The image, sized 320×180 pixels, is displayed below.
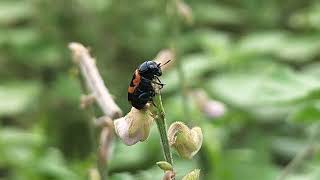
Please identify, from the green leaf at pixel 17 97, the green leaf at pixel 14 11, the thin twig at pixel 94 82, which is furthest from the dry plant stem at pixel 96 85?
the green leaf at pixel 14 11

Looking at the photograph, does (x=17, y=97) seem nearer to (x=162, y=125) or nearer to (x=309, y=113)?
(x=309, y=113)

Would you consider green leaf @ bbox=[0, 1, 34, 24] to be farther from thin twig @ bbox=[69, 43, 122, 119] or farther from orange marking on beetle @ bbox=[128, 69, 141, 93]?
orange marking on beetle @ bbox=[128, 69, 141, 93]

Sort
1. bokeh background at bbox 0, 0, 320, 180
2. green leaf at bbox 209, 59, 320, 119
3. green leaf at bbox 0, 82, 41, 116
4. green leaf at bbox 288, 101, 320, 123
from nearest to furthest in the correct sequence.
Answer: green leaf at bbox 288, 101, 320, 123 < bokeh background at bbox 0, 0, 320, 180 < green leaf at bbox 209, 59, 320, 119 < green leaf at bbox 0, 82, 41, 116

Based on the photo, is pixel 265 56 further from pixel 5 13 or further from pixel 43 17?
pixel 5 13

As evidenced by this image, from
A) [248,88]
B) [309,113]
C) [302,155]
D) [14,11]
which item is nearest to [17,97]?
[14,11]

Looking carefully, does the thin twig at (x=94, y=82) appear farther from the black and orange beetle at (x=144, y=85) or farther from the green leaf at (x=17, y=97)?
the green leaf at (x=17, y=97)

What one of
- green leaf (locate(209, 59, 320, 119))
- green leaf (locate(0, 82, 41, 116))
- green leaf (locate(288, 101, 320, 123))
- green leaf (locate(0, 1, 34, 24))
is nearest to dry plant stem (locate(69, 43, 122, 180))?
green leaf (locate(288, 101, 320, 123))
